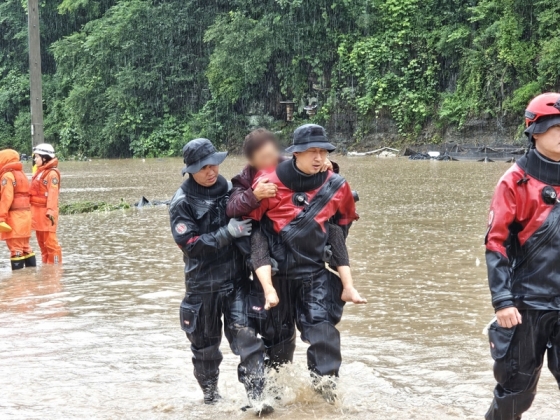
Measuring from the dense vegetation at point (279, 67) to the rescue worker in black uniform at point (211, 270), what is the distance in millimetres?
29012

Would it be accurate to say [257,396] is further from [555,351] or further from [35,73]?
[35,73]

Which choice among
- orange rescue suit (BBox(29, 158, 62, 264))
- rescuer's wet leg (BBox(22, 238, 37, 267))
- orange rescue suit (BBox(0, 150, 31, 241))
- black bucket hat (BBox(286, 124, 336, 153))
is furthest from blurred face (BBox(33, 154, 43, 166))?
black bucket hat (BBox(286, 124, 336, 153))

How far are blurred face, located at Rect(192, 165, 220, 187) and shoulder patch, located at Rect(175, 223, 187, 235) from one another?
0.94 feet

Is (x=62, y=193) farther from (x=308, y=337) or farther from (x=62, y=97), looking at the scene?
(x=62, y=97)

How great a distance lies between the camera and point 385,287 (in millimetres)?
8586

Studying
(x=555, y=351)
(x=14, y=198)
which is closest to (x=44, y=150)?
(x=14, y=198)

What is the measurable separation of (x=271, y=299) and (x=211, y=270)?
1.62 ft

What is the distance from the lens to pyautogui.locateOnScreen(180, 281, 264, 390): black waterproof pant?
4.90 meters

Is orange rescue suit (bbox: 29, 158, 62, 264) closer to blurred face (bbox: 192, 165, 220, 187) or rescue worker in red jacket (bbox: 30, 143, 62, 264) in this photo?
rescue worker in red jacket (bbox: 30, 143, 62, 264)

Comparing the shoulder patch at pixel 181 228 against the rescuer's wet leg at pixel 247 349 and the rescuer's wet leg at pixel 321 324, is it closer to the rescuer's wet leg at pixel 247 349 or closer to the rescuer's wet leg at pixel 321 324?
the rescuer's wet leg at pixel 247 349

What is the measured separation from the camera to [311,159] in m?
4.89

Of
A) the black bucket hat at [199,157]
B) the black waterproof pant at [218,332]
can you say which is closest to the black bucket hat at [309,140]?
the black bucket hat at [199,157]

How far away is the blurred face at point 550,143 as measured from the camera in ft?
12.9

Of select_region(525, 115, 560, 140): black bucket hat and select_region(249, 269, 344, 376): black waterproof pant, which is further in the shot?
select_region(249, 269, 344, 376): black waterproof pant
